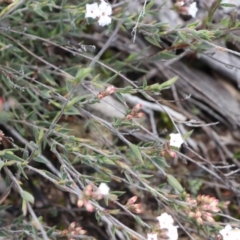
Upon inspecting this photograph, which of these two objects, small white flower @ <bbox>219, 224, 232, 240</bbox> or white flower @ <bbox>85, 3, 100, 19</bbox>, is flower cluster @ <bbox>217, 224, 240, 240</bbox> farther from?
white flower @ <bbox>85, 3, 100, 19</bbox>

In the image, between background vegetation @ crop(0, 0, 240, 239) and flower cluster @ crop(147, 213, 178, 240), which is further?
background vegetation @ crop(0, 0, 240, 239)

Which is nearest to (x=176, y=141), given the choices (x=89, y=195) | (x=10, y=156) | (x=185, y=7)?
(x=89, y=195)

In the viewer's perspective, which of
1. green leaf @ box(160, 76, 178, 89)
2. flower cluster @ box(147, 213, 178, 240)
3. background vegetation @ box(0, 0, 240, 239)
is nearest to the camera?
flower cluster @ box(147, 213, 178, 240)

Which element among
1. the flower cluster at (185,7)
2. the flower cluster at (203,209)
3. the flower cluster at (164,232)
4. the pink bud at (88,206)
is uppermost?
the flower cluster at (185,7)

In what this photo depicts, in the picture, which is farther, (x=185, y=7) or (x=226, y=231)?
(x=185, y=7)

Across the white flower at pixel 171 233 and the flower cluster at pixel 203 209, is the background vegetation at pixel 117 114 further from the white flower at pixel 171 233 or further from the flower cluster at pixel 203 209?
the white flower at pixel 171 233

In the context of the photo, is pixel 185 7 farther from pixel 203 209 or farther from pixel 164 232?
pixel 164 232

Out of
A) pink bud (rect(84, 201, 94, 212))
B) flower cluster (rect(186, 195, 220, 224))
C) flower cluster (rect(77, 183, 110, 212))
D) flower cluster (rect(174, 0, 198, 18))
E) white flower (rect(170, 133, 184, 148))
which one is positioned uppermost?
flower cluster (rect(174, 0, 198, 18))

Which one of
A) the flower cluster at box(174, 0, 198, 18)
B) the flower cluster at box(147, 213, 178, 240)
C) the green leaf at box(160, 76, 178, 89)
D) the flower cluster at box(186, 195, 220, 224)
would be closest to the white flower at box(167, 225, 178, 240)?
the flower cluster at box(147, 213, 178, 240)

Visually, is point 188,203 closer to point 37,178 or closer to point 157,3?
point 37,178

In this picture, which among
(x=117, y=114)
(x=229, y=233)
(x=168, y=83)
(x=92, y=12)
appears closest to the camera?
(x=229, y=233)

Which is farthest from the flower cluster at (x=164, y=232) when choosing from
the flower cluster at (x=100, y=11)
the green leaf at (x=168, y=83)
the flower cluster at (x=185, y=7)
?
the flower cluster at (x=185, y=7)

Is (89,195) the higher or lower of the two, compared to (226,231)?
higher

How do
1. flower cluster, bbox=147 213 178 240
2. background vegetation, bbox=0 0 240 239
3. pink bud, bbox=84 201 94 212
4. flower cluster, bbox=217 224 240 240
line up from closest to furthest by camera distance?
pink bud, bbox=84 201 94 212 < flower cluster, bbox=147 213 178 240 < flower cluster, bbox=217 224 240 240 < background vegetation, bbox=0 0 240 239
